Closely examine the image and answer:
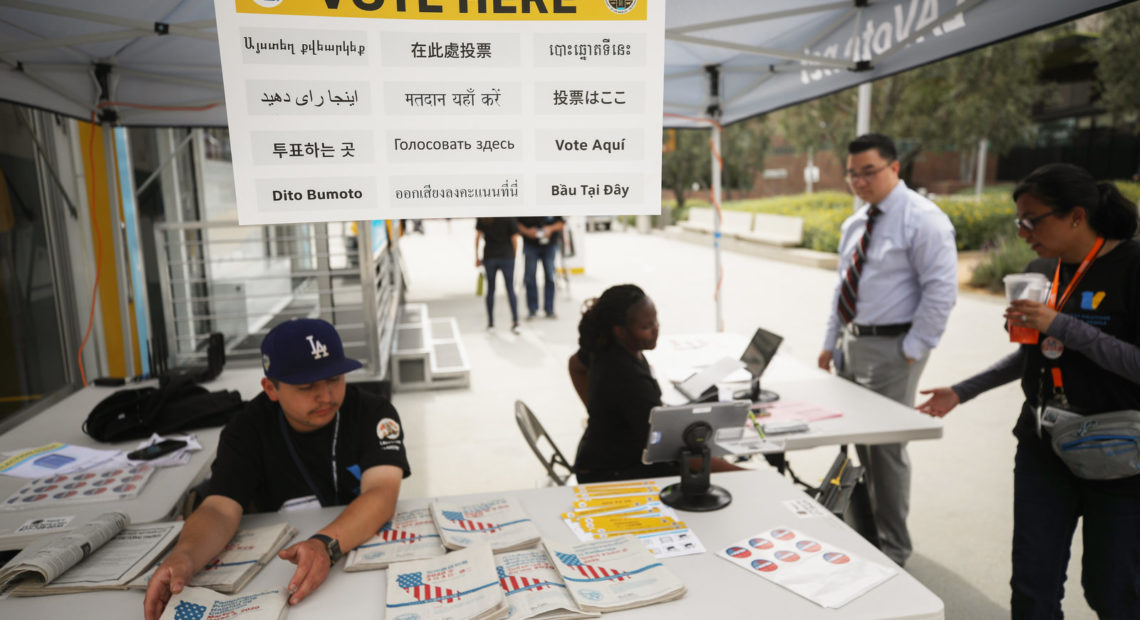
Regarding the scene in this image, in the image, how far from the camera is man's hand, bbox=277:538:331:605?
5.63ft

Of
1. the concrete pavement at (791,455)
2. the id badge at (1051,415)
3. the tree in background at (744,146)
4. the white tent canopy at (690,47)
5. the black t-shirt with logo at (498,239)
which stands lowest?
the concrete pavement at (791,455)

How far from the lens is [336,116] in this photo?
1.62 metres

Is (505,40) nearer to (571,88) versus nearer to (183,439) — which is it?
(571,88)

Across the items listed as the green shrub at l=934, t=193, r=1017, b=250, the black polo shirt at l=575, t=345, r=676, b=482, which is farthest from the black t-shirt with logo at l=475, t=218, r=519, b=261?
the green shrub at l=934, t=193, r=1017, b=250

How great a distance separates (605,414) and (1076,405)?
159 centimetres

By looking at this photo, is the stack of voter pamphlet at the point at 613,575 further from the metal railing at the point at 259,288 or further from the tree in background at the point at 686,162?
the tree in background at the point at 686,162

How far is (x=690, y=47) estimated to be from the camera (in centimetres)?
446

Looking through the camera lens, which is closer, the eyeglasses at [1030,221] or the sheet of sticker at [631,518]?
the sheet of sticker at [631,518]

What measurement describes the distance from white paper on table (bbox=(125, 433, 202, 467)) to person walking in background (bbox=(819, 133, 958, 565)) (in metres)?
3.06

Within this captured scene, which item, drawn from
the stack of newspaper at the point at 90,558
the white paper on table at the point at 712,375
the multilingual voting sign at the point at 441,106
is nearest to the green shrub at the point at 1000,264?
the white paper on table at the point at 712,375

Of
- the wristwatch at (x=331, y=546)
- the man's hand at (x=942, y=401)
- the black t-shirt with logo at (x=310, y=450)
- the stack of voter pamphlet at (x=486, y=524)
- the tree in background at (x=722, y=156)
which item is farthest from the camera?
the tree in background at (x=722, y=156)

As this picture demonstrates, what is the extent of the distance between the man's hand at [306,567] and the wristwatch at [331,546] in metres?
0.01

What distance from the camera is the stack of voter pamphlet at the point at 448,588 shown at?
160cm

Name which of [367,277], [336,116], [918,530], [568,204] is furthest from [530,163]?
[367,277]
